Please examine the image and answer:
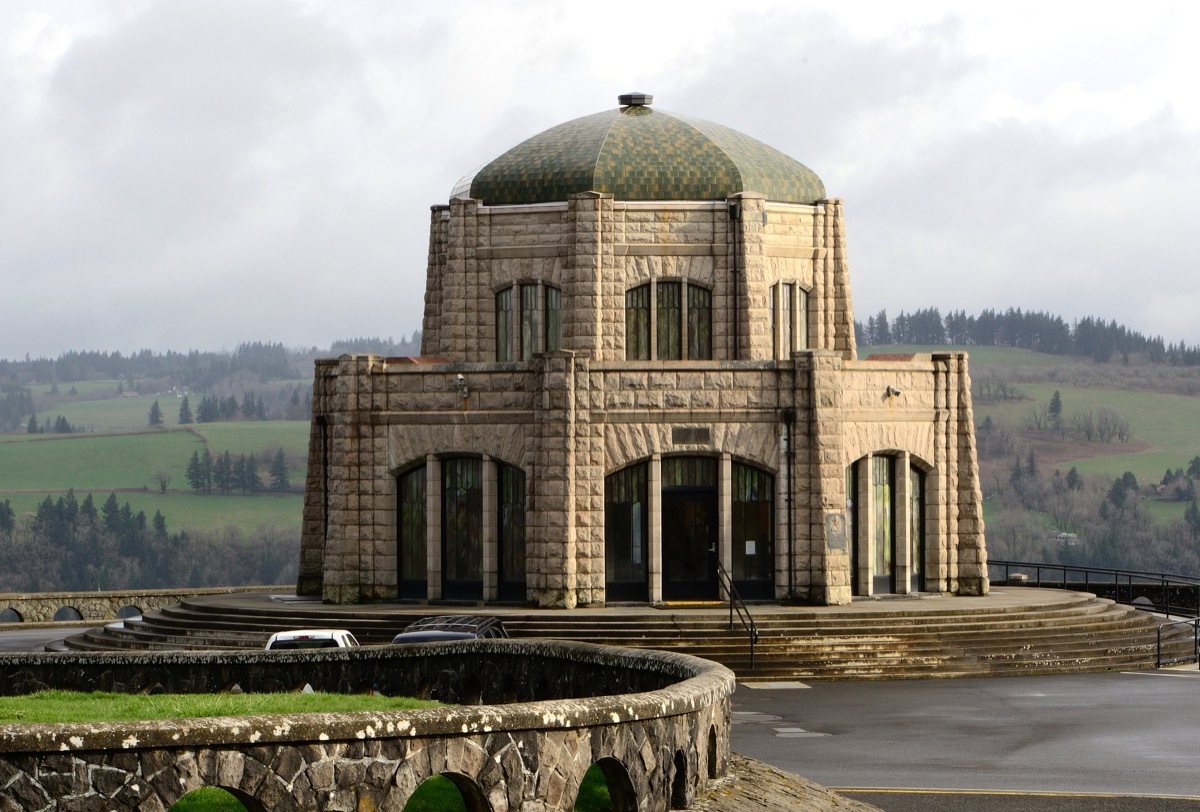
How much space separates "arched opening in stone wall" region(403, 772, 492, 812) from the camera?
562 inches

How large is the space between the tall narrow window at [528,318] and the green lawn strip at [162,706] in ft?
85.9

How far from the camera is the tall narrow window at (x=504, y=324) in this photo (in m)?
44.7

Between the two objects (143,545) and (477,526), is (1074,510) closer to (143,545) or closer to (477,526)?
(143,545)

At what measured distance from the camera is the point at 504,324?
44875mm

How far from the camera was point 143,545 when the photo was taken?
160 metres

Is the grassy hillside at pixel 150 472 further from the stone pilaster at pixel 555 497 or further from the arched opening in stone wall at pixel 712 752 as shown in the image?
the arched opening in stone wall at pixel 712 752

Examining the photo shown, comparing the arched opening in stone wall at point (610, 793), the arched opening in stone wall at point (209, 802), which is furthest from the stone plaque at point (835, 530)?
the arched opening in stone wall at point (209, 802)

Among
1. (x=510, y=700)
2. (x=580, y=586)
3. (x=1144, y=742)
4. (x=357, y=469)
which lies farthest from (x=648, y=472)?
(x=510, y=700)

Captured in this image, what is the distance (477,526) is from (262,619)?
17.0ft

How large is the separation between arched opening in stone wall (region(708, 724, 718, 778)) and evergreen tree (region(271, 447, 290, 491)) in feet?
530

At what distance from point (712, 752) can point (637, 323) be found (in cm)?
2678

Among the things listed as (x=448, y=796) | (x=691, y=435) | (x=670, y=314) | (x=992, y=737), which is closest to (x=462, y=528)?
(x=691, y=435)

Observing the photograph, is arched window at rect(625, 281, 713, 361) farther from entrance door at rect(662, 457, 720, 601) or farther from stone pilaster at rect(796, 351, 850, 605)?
stone pilaster at rect(796, 351, 850, 605)

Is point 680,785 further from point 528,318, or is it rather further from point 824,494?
point 528,318
